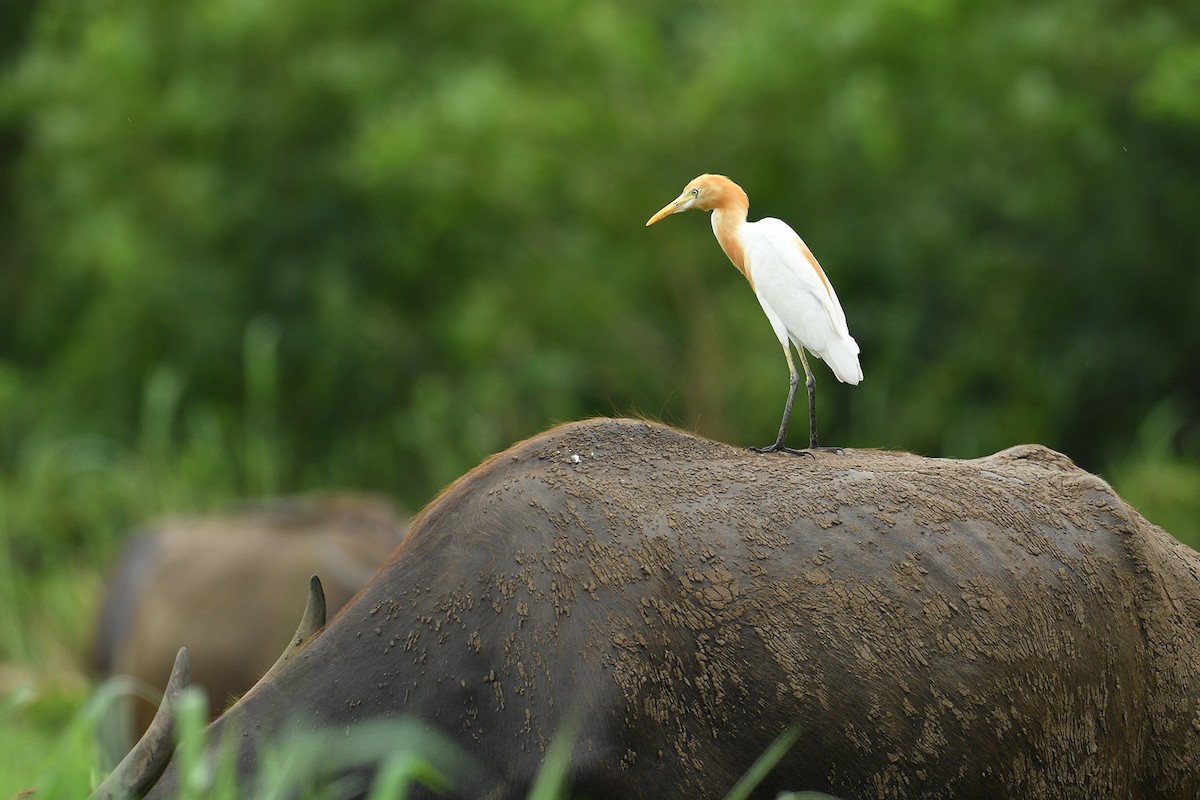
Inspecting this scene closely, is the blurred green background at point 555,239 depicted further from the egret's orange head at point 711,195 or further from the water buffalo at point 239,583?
the egret's orange head at point 711,195

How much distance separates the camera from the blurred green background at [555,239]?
12.1 meters

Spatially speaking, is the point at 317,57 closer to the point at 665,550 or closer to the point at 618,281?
the point at 618,281

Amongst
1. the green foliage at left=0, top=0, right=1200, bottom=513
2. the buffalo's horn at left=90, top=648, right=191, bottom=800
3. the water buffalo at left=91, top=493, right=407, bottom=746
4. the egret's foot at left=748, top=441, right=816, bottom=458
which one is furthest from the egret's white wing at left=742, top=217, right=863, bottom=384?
the green foliage at left=0, top=0, right=1200, bottom=513

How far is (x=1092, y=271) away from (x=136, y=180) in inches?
361

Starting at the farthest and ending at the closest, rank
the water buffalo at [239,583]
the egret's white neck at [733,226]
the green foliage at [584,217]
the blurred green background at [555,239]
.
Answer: the green foliage at [584,217]
the blurred green background at [555,239]
the water buffalo at [239,583]
the egret's white neck at [733,226]

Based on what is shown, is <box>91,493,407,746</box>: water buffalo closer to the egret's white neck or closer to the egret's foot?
the egret's foot

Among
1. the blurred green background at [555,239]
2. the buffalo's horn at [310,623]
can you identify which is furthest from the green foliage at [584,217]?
the buffalo's horn at [310,623]

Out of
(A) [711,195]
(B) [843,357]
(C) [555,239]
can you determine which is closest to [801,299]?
(B) [843,357]

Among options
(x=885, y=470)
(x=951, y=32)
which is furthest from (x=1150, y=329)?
(x=885, y=470)

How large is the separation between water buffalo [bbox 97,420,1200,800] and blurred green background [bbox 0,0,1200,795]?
6975 mm

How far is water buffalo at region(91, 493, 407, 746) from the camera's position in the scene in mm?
8383

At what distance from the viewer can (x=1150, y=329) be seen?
12547mm

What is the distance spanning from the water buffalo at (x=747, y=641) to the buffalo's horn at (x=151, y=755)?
0.04 feet

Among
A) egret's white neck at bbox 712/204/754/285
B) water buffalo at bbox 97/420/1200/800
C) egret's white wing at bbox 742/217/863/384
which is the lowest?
water buffalo at bbox 97/420/1200/800
